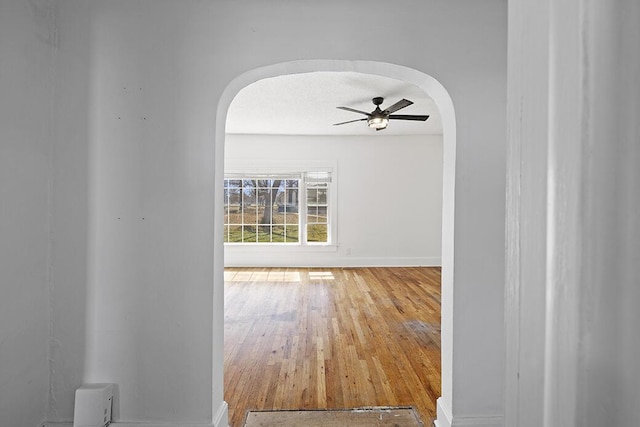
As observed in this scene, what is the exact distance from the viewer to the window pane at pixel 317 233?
26.1ft

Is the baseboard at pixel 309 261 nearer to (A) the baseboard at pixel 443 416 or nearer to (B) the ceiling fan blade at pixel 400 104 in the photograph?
(B) the ceiling fan blade at pixel 400 104

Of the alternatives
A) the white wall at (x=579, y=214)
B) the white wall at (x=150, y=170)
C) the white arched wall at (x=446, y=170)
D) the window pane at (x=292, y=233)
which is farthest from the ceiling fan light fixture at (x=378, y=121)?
the white wall at (x=579, y=214)

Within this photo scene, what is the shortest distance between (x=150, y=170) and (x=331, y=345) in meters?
2.29

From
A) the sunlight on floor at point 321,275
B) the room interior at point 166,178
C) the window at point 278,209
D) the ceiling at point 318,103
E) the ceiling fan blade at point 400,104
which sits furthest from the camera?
the window at point 278,209

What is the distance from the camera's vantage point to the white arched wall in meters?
2.08

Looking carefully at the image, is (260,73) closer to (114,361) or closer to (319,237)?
(114,361)

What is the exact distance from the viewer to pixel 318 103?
530 cm

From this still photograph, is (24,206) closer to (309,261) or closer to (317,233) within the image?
(309,261)

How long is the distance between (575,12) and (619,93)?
0.21 ft

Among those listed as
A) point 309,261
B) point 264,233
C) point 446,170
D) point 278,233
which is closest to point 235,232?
point 264,233

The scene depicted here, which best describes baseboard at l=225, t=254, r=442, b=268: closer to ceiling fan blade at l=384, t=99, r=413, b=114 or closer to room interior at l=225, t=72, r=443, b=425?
room interior at l=225, t=72, r=443, b=425

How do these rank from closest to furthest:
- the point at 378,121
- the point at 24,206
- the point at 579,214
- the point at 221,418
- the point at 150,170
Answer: the point at 579,214, the point at 24,206, the point at 150,170, the point at 221,418, the point at 378,121

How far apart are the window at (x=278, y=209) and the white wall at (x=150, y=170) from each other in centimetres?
583

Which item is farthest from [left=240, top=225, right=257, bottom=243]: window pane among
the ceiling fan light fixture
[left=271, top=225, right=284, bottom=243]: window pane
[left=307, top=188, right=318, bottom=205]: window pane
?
the ceiling fan light fixture
